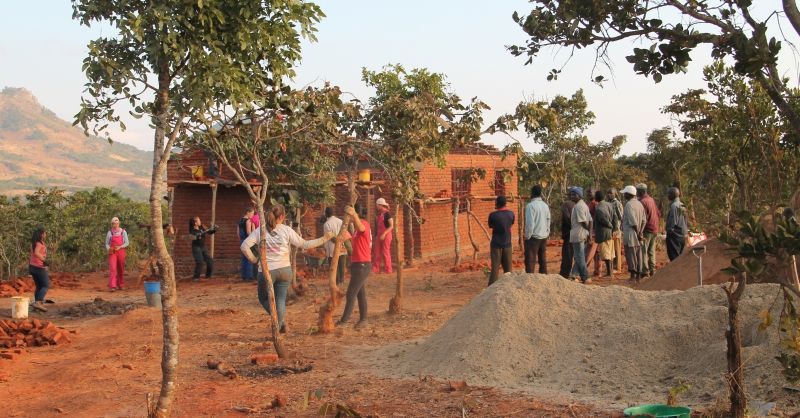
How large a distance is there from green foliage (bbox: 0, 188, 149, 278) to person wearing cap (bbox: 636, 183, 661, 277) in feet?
38.3

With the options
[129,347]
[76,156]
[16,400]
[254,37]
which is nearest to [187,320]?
[129,347]

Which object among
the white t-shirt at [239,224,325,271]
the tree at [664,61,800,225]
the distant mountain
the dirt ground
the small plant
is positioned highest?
the distant mountain

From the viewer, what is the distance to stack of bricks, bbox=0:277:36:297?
16.5m

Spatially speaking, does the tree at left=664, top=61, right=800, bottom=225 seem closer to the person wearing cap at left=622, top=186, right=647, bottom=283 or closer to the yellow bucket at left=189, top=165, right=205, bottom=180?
the person wearing cap at left=622, top=186, right=647, bottom=283

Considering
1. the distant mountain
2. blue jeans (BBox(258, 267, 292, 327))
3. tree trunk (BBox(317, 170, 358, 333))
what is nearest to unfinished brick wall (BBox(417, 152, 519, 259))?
tree trunk (BBox(317, 170, 358, 333))

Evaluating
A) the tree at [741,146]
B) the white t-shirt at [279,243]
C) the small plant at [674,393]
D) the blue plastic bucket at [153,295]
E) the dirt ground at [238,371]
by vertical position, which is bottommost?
the dirt ground at [238,371]

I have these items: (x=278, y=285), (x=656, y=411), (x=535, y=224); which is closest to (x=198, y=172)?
(x=535, y=224)

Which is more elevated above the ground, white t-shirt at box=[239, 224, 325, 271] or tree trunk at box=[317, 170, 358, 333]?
white t-shirt at box=[239, 224, 325, 271]

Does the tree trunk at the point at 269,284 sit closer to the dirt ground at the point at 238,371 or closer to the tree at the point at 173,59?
the dirt ground at the point at 238,371

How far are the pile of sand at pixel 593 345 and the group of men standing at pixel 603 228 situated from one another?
3.65 metres

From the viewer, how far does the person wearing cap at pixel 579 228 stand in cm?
1295

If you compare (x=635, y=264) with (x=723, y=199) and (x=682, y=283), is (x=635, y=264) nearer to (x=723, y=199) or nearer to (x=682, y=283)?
(x=682, y=283)

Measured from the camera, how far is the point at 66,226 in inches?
834

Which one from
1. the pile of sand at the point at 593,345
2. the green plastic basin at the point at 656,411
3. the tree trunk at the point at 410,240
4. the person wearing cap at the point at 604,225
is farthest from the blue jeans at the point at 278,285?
the tree trunk at the point at 410,240
